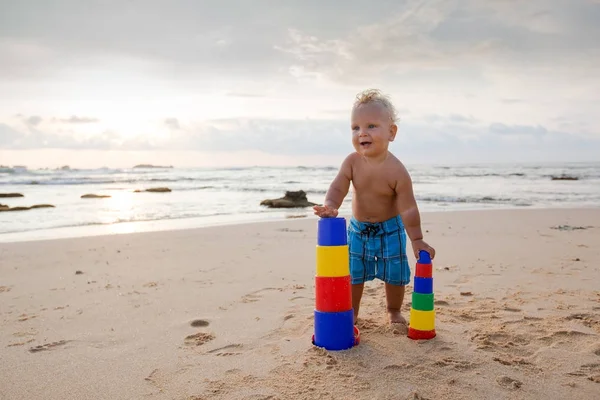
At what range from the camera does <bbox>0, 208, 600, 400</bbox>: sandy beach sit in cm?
253

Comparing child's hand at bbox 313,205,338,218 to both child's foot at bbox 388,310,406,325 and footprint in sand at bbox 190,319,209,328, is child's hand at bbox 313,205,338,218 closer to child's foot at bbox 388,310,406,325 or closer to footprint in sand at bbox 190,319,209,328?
child's foot at bbox 388,310,406,325

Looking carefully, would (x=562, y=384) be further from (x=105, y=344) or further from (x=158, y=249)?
(x=158, y=249)

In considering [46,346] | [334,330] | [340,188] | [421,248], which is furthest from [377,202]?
[46,346]

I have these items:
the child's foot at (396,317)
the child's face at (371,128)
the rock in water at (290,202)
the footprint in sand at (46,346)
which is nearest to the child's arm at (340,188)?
Answer: the child's face at (371,128)

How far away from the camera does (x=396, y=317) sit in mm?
3521

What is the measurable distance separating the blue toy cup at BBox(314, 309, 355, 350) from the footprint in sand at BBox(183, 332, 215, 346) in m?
0.83

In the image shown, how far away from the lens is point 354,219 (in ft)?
12.0

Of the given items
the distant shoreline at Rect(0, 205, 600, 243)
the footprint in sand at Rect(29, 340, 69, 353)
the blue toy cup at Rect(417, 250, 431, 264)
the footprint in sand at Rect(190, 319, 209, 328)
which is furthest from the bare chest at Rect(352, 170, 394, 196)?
the distant shoreline at Rect(0, 205, 600, 243)

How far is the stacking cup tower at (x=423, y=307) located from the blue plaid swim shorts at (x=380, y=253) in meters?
0.35

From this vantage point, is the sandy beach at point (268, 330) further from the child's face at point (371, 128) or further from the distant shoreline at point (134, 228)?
the distant shoreline at point (134, 228)

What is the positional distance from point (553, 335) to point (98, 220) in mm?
9993

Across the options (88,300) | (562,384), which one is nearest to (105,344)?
(88,300)

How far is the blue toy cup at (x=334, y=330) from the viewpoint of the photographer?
9.72ft

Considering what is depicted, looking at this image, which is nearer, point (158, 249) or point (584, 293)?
point (584, 293)
